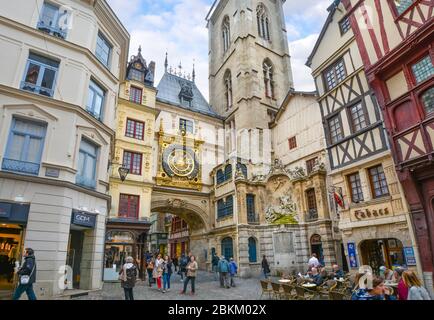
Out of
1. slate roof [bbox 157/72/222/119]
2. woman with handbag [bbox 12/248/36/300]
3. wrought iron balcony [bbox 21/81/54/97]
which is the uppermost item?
slate roof [bbox 157/72/222/119]

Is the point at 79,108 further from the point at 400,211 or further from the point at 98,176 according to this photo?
the point at 400,211

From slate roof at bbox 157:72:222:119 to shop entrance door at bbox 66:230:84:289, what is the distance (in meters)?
16.8

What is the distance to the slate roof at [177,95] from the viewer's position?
27.2 meters

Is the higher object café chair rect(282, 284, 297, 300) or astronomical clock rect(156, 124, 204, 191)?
astronomical clock rect(156, 124, 204, 191)

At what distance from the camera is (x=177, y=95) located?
28.7 meters

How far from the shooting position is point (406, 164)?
971cm

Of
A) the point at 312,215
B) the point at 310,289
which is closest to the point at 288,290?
the point at 310,289

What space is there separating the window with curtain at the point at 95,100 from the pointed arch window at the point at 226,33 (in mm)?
23899

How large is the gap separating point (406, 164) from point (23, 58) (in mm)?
14416

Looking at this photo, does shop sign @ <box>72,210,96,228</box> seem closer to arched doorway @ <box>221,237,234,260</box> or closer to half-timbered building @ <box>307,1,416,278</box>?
half-timbered building @ <box>307,1,416,278</box>

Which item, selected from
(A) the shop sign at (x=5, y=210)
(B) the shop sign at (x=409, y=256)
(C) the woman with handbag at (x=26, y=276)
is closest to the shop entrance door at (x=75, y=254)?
(A) the shop sign at (x=5, y=210)

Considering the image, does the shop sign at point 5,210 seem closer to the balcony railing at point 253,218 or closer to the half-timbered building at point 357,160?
the half-timbered building at point 357,160

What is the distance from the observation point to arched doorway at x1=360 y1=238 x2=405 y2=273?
35.5 ft

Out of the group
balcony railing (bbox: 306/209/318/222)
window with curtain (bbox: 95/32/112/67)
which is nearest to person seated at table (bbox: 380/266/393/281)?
balcony railing (bbox: 306/209/318/222)
